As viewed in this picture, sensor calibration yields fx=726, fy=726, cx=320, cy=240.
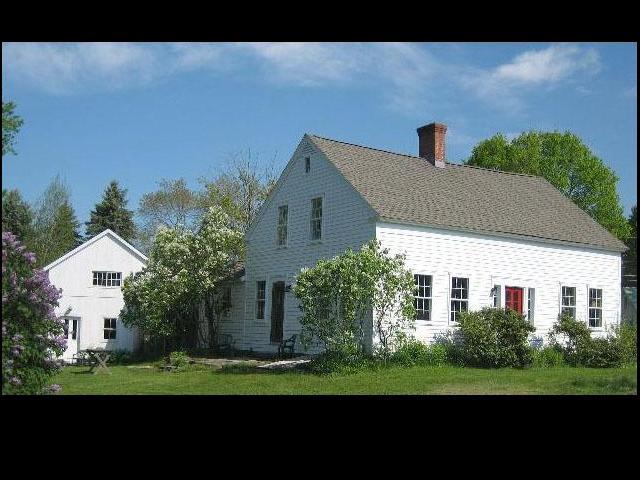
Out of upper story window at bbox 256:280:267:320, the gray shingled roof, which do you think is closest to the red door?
the gray shingled roof

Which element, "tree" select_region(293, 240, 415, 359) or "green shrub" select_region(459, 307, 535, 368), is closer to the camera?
"tree" select_region(293, 240, 415, 359)

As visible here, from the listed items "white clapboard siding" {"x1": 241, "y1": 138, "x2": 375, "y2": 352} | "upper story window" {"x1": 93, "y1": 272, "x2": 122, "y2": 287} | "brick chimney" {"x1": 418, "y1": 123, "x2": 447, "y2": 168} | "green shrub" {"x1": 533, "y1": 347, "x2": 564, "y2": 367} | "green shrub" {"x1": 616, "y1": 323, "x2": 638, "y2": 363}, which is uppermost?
"brick chimney" {"x1": 418, "y1": 123, "x2": 447, "y2": 168}

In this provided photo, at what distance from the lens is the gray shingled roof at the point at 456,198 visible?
19.9 metres

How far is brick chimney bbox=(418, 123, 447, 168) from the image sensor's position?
77.9 ft

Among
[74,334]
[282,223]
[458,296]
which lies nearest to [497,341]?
[458,296]

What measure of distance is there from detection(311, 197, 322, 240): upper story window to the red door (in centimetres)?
573

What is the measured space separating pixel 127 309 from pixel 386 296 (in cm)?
1270

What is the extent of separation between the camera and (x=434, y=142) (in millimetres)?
23984

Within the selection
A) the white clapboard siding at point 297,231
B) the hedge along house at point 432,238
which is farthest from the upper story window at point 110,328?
the white clapboard siding at point 297,231

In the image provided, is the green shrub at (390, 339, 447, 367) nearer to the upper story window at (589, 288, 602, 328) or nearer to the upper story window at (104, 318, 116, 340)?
the upper story window at (589, 288, 602, 328)

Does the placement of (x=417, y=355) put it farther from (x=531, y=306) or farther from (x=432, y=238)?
(x=531, y=306)

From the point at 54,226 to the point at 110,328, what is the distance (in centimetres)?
573

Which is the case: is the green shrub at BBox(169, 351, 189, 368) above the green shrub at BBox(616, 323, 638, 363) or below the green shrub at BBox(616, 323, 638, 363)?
A: below
